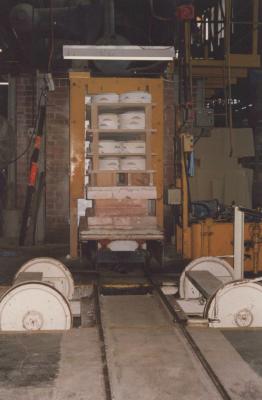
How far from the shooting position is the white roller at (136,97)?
9672 mm

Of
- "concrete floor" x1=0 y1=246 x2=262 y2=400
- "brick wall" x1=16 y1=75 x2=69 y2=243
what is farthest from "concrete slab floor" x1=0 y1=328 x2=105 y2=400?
"brick wall" x1=16 y1=75 x2=69 y2=243

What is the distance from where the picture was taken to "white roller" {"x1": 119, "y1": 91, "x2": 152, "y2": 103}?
381 inches

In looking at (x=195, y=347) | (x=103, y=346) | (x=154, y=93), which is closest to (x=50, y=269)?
(x=103, y=346)

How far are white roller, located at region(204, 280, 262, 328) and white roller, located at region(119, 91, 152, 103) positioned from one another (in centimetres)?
461

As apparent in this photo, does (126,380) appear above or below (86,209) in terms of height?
below

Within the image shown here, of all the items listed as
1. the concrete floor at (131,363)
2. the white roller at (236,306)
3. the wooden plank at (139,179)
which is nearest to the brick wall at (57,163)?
the wooden plank at (139,179)

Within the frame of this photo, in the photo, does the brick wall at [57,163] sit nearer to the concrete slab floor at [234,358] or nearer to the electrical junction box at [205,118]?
the electrical junction box at [205,118]

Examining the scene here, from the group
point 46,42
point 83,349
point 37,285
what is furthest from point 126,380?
point 46,42

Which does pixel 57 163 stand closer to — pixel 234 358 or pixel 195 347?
pixel 195 347

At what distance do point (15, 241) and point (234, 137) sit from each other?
6331 millimetres

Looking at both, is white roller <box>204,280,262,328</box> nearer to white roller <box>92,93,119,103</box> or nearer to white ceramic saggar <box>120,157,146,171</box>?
white ceramic saggar <box>120,157,146,171</box>

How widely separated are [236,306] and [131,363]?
152 cm

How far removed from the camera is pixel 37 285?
18.9 ft

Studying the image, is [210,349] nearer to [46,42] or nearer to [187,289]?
[187,289]
